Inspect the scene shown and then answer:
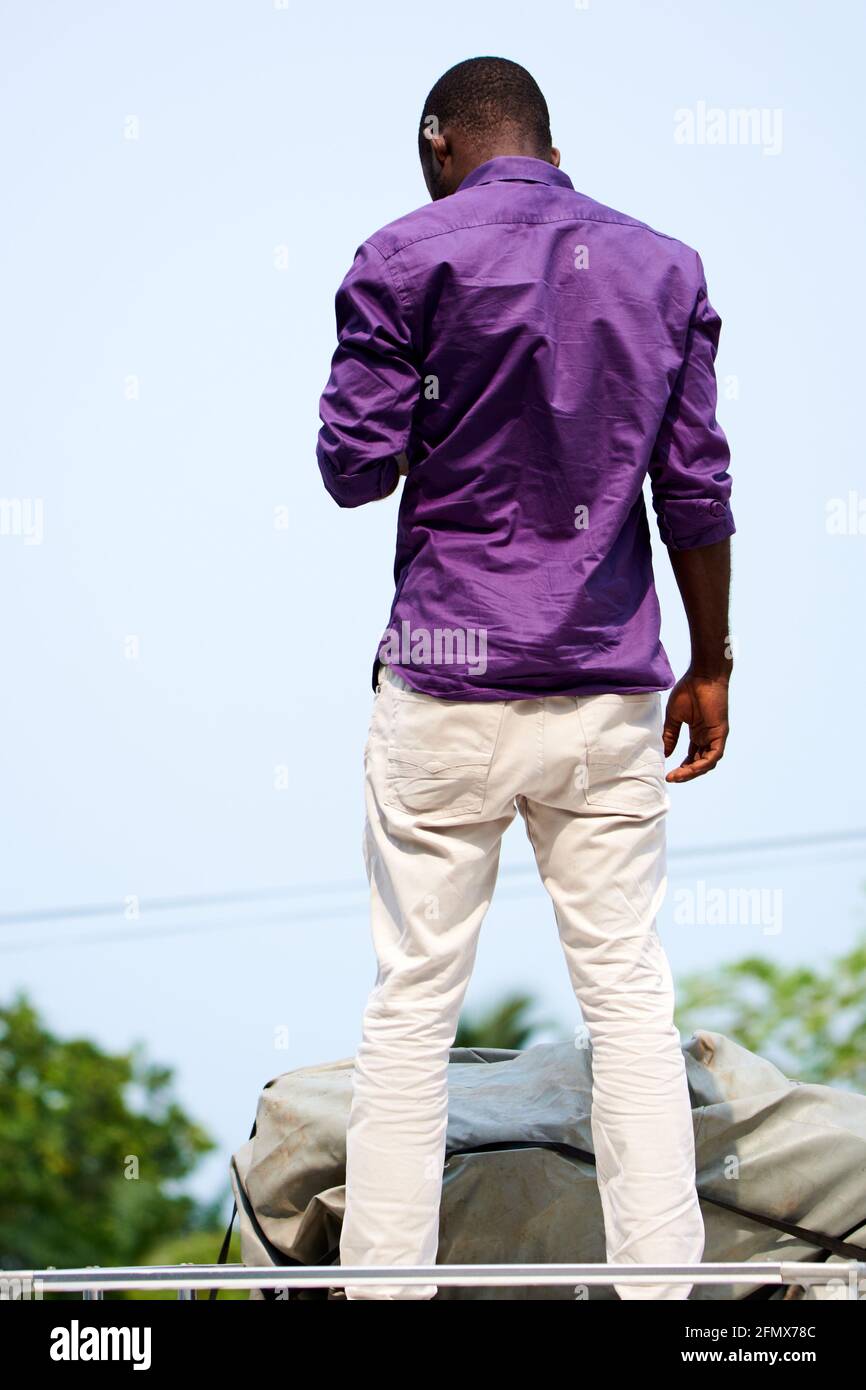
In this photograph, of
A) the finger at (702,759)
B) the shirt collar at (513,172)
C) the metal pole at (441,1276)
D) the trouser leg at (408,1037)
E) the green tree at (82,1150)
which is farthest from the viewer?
the green tree at (82,1150)

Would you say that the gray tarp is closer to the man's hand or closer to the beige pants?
the beige pants

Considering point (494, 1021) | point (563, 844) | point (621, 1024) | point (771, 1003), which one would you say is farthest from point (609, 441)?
point (771, 1003)

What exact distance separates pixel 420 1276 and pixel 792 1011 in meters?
11.4

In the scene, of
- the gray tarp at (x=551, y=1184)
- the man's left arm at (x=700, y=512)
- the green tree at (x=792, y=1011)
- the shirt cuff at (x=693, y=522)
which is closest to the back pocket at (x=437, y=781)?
the man's left arm at (x=700, y=512)

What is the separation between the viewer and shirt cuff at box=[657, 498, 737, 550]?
1867 mm

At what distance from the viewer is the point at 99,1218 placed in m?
11.8

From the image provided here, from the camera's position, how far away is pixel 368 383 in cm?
173

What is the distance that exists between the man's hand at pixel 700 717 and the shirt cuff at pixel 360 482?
48cm

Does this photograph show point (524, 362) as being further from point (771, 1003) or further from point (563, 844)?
point (771, 1003)

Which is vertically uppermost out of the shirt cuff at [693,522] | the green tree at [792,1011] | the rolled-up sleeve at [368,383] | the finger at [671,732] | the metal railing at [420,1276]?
the rolled-up sleeve at [368,383]

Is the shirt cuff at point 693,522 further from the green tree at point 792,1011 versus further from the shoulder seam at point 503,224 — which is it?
the green tree at point 792,1011

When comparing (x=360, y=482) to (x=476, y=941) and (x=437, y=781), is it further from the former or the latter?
(x=476, y=941)

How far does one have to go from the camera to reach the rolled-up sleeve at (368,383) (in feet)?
5.67
